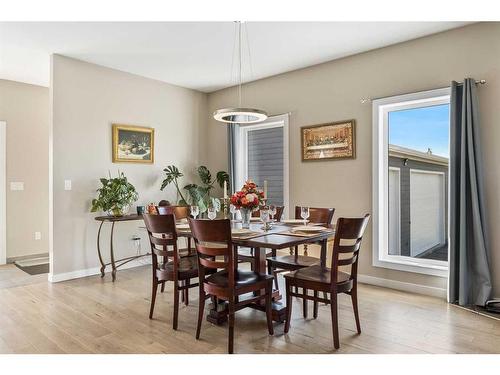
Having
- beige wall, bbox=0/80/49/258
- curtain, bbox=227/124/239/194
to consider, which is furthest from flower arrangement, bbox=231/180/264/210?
beige wall, bbox=0/80/49/258

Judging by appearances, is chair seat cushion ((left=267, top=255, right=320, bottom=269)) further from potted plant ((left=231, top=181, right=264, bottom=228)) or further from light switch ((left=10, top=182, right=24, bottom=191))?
light switch ((left=10, top=182, right=24, bottom=191))

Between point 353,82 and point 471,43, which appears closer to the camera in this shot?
point 471,43

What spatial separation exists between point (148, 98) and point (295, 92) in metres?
2.17

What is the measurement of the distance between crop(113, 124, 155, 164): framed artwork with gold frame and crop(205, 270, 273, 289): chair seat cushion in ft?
9.36

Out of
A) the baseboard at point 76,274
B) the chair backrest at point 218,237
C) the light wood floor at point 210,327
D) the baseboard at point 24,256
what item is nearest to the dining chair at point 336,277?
the light wood floor at point 210,327

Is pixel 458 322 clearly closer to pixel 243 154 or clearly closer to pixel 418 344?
pixel 418 344

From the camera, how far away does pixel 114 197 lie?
171 inches

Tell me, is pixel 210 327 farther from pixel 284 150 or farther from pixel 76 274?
pixel 284 150

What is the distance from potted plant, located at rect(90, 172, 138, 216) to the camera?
432 centimetres

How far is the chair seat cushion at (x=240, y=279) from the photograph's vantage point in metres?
2.51

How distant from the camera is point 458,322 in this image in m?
2.91
